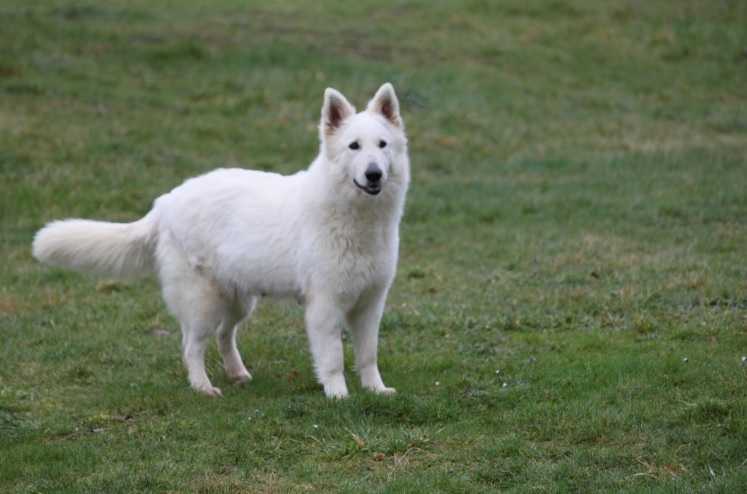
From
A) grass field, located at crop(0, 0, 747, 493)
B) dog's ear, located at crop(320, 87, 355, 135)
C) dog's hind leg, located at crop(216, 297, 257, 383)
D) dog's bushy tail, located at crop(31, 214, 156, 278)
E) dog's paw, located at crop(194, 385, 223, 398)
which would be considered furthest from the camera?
dog's hind leg, located at crop(216, 297, 257, 383)

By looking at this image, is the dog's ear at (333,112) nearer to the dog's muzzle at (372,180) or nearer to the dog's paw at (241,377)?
the dog's muzzle at (372,180)

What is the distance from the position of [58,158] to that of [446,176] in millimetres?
6028

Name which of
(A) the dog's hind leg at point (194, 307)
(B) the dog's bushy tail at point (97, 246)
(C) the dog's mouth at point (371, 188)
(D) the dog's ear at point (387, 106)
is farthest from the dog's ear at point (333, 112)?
(B) the dog's bushy tail at point (97, 246)

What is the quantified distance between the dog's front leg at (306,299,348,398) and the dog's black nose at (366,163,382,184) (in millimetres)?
928

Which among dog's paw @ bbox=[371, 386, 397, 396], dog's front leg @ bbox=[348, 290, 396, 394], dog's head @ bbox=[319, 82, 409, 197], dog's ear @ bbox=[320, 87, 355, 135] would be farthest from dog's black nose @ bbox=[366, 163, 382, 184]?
dog's paw @ bbox=[371, 386, 397, 396]

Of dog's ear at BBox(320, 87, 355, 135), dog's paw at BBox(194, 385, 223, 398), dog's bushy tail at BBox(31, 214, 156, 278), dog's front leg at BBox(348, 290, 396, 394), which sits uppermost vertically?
dog's ear at BBox(320, 87, 355, 135)

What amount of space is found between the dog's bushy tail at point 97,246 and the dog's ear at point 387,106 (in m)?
2.10

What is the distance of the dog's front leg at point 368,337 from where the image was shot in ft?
26.0

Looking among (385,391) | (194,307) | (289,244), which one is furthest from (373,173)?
(194,307)

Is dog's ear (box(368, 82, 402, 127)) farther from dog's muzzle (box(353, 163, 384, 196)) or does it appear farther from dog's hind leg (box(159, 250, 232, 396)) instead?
dog's hind leg (box(159, 250, 232, 396))

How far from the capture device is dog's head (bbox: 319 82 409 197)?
7578mm

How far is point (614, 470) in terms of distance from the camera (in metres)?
6.00

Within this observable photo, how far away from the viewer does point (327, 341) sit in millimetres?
7750

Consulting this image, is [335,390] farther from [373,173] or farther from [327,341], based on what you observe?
[373,173]
